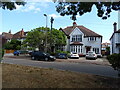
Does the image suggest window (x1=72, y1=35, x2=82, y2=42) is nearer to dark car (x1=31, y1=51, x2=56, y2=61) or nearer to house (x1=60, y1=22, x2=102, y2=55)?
house (x1=60, y1=22, x2=102, y2=55)

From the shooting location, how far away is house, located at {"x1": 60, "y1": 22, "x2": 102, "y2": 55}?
38625 millimetres

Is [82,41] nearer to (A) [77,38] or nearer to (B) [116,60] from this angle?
(A) [77,38]

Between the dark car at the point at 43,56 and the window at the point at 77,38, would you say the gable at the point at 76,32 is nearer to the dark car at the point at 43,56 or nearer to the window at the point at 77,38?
the window at the point at 77,38

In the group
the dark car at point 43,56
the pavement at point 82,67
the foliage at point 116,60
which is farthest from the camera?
the dark car at point 43,56

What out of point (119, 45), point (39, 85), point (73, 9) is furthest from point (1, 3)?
point (119, 45)

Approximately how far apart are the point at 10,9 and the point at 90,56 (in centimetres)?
2334

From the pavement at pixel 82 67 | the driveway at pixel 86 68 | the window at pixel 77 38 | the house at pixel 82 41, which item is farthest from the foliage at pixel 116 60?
the window at pixel 77 38

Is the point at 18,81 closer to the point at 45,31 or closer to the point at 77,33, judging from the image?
the point at 45,31

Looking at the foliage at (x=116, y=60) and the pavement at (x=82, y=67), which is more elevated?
the foliage at (x=116, y=60)

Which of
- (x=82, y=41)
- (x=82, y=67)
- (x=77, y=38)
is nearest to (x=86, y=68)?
(x=82, y=67)

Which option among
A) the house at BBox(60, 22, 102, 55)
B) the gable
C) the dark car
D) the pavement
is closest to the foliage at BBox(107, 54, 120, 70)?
the pavement

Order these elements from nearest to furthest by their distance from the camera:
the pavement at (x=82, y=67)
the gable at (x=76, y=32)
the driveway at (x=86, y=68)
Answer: the driveway at (x=86, y=68), the pavement at (x=82, y=67), the gable at (x=76, y=32)

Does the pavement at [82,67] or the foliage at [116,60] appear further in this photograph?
the pavement at [82,67]

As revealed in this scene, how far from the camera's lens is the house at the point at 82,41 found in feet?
127
